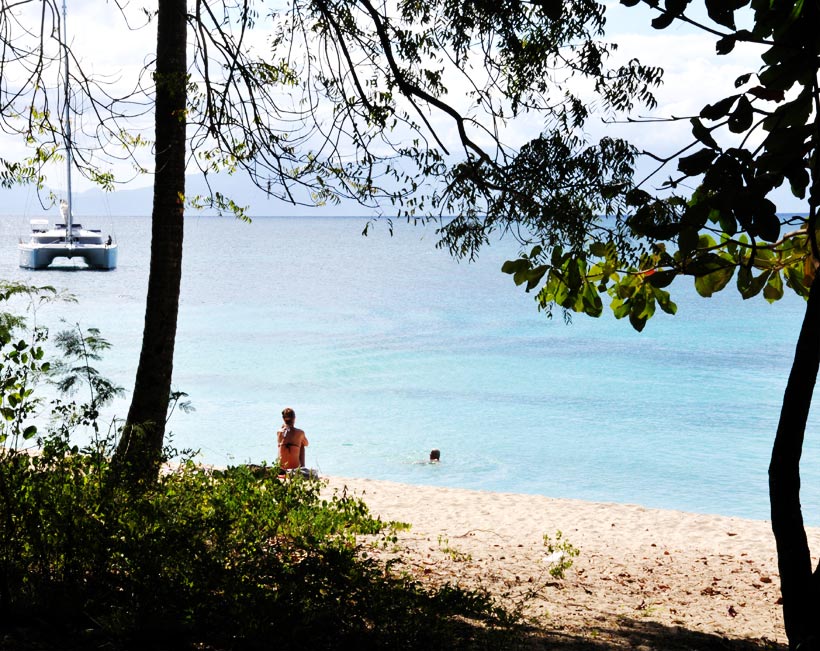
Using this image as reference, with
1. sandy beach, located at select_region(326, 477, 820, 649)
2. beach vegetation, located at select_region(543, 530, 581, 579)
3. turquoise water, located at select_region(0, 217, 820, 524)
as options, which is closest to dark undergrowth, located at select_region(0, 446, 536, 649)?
sandy beach, located at select_region(326, 477, 820, 649)

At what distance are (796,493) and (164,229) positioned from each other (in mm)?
5530

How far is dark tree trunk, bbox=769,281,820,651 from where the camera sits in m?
3.82

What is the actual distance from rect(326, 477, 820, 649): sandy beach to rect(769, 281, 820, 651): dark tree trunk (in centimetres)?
133

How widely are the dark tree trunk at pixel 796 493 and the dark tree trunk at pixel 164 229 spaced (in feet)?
16.6

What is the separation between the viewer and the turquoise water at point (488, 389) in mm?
20516

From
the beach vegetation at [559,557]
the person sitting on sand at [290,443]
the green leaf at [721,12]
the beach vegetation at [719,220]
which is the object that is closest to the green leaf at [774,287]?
the beach vegetation at [719,220]

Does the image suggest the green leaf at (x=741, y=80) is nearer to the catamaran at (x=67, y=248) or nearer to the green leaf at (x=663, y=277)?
the green leaf at (x=663, y=277)

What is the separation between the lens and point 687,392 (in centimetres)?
2956

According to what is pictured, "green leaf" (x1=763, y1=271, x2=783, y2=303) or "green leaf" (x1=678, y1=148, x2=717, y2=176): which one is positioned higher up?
"green leaf" (x1=678, y1=148, x2=717, y2=176)

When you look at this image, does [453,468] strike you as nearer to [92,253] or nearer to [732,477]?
[732,477]

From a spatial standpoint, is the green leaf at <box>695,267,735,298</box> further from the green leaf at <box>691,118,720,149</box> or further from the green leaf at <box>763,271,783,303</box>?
the green leaf at <box>691,118,720,149</box>

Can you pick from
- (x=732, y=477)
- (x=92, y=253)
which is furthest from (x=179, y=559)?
(x=92, y=253)

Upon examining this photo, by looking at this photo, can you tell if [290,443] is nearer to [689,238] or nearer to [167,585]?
[167,585]

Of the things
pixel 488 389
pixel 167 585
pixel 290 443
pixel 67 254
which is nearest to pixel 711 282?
pixel 167 585
